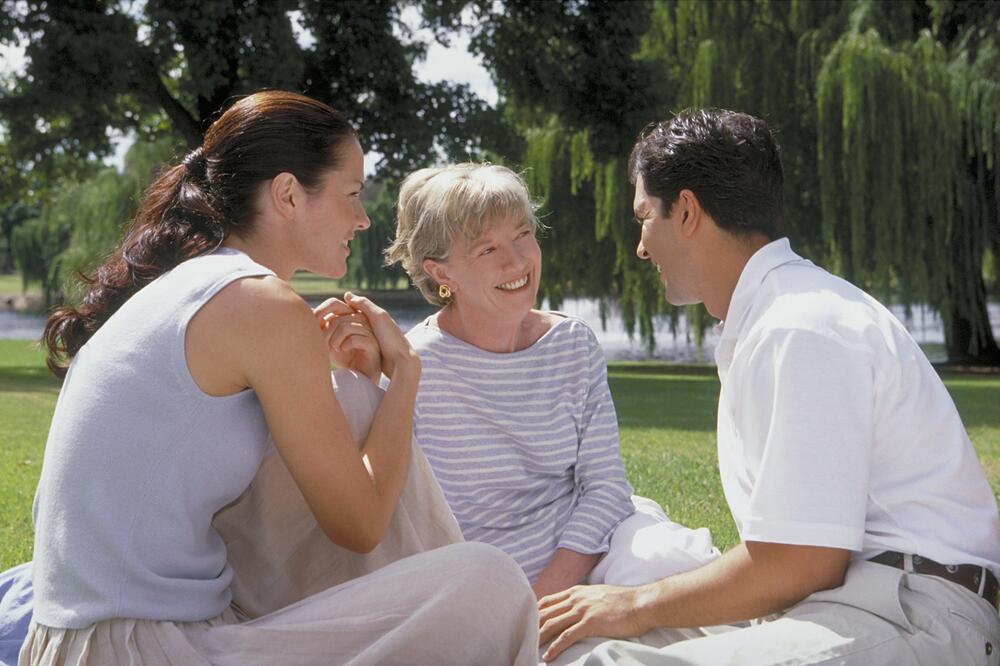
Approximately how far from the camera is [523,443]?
3332 mm

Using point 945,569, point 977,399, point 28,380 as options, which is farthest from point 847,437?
point 28,380

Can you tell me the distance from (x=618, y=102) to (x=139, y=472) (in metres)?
15.9

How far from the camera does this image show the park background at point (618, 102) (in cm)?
1606

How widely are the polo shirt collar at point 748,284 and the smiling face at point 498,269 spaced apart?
2.84 feet

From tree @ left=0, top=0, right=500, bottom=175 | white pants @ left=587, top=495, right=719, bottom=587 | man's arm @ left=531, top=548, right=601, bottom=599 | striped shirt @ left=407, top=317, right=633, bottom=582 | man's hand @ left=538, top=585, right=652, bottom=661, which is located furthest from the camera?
tree @ left=0, top=0, right=500, bottom=175

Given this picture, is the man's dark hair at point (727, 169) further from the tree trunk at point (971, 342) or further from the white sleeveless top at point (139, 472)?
the tree trunk at point (971, 342)

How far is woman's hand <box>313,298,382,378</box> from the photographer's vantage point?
110 inches

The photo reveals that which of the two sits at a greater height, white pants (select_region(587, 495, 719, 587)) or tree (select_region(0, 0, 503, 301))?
tree (select_region(0, 0, 503, 301))

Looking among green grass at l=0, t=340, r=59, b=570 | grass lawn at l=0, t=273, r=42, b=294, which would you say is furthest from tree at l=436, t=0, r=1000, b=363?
grass lawn at l=0, t=273, r=42, b=294

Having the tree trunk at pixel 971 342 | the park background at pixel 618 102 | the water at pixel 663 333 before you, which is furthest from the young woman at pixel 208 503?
the tree trunk at pixel 971 342

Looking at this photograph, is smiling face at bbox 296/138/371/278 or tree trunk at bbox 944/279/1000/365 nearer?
smiling face at bbox 296/138/371/278

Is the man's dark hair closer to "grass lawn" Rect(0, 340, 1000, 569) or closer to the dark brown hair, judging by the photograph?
the dark brown hair

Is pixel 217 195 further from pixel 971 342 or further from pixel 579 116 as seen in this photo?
pixel 971 342

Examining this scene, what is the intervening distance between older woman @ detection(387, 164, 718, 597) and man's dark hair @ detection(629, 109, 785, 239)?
28.9 inches
